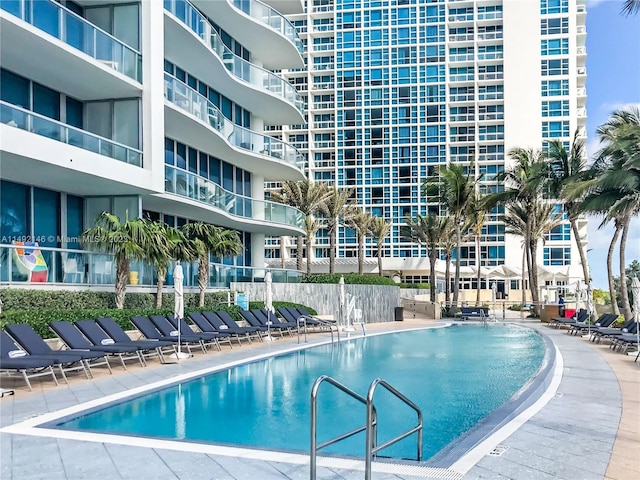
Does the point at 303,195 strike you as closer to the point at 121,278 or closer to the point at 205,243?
the point at 205,243

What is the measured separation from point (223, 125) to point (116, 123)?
637cm

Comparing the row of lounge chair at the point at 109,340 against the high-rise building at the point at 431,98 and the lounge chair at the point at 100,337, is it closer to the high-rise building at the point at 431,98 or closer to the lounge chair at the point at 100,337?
the lounge chair at the point at 100,337

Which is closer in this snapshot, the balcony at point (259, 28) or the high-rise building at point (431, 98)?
the balcony at point (259, 28)

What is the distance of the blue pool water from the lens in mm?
8617

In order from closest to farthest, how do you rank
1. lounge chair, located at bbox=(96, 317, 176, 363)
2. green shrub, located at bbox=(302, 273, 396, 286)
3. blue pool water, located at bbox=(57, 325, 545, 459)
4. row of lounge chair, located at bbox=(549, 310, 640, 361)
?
blue pool water, located at bbox=(57, 325, 545, 459), lounge chair, located at bbox=(96, 317, 176, 363), row of lounge chair, located at bbox=(549, 310, 640, 361), green shrub, located at bbox=(302, 273, 396, 286)

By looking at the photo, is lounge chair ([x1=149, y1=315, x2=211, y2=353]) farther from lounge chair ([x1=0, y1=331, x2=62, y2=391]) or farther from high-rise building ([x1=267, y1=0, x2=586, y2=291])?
high-rise building ([x1=267, y1=0, x2=586, y2=291])

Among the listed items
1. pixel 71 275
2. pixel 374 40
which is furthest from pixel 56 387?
pixel 374 40

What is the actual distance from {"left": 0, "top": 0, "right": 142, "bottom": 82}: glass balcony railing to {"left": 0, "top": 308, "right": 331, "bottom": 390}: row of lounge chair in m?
7.54

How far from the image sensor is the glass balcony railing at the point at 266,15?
29203mm

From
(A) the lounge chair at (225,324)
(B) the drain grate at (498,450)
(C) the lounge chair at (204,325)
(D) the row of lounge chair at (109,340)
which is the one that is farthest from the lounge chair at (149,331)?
(B) the drain grate at (498,450)

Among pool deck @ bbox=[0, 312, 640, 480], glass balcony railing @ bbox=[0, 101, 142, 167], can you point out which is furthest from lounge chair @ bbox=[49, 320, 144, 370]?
glass balcony railing @ bbox=[0, 101, 142, 167]

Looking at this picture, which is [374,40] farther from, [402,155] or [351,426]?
[351,426]

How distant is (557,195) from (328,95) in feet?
138

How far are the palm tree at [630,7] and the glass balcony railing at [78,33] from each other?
524 inches
